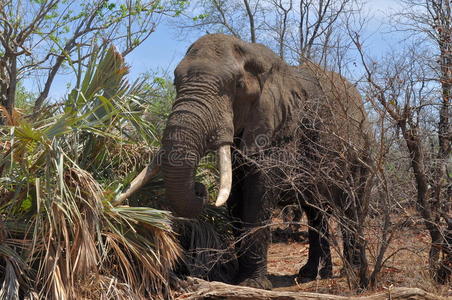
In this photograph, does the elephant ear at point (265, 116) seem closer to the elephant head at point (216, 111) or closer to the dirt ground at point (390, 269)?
the elephant head at point (216, 111)

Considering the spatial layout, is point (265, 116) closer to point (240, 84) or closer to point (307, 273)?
point (240, 84)

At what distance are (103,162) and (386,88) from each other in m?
3.27

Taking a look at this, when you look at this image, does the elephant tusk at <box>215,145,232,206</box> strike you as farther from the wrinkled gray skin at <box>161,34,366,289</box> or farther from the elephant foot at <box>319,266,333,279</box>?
the elephant foot at <box>319,266,333,279</box>

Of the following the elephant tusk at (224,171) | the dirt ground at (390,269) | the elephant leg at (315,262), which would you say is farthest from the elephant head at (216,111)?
the elephant leg at (315,262)

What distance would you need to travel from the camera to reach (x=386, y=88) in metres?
6.54

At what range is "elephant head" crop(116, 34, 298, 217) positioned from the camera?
6504mm

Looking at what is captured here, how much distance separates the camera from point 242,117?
7.55 meters

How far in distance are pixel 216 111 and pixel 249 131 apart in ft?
2.33

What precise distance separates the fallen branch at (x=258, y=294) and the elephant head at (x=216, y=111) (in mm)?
757

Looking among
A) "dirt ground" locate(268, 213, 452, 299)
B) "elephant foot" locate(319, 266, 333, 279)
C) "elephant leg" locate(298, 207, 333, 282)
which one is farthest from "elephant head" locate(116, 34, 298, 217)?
"elephant foot" locate(319, 266, 333, 279)

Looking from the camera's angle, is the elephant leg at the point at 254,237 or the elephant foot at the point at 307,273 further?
the elephant foot at the point at 307,273

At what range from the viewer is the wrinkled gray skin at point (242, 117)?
6.55m

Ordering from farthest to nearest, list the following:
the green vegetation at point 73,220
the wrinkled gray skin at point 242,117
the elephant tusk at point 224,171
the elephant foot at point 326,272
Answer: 1. the elephant foot at point 326,272
2. the elephant tusk at point 224,171
3. the wrinkled gray skin at point 242,117
4. the green vegetation at point 73,220

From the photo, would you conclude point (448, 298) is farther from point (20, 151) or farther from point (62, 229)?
point (20, 151)
